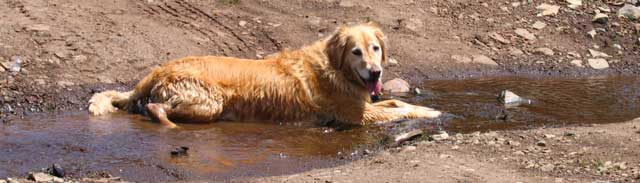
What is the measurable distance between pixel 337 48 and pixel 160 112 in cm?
221

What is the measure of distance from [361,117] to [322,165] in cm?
253

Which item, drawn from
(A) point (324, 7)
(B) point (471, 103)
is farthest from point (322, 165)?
(A) point (324, 7)

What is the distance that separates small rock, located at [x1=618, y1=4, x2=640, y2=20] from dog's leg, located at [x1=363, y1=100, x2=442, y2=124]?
662cm

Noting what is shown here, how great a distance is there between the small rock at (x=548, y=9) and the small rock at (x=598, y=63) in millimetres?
1625

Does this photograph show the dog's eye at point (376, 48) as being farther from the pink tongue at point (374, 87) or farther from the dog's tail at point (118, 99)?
the dog's tail at point (118, 99)

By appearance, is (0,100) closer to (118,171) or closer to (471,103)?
(118,171)

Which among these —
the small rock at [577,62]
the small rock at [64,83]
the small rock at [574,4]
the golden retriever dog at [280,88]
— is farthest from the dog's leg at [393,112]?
the small rock at [574,4]

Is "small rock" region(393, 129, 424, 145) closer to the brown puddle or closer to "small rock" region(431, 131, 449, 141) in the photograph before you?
"small rock" region(431, 131, 449, 141)

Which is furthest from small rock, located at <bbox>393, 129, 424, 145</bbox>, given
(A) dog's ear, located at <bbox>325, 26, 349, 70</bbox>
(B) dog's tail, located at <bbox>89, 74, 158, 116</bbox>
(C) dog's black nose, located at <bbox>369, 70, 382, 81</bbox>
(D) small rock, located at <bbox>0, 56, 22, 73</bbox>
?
(D) small rock, located at <bbox>0, 56, 22, 73</bbox>

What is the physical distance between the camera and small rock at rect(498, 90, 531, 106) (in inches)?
507

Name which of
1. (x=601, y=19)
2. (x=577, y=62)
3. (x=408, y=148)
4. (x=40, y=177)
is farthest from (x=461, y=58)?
(x=40, y=177)

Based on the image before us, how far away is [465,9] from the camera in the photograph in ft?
57.7

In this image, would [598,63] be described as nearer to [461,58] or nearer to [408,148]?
[461,58]

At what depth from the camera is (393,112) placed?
12078 mm
